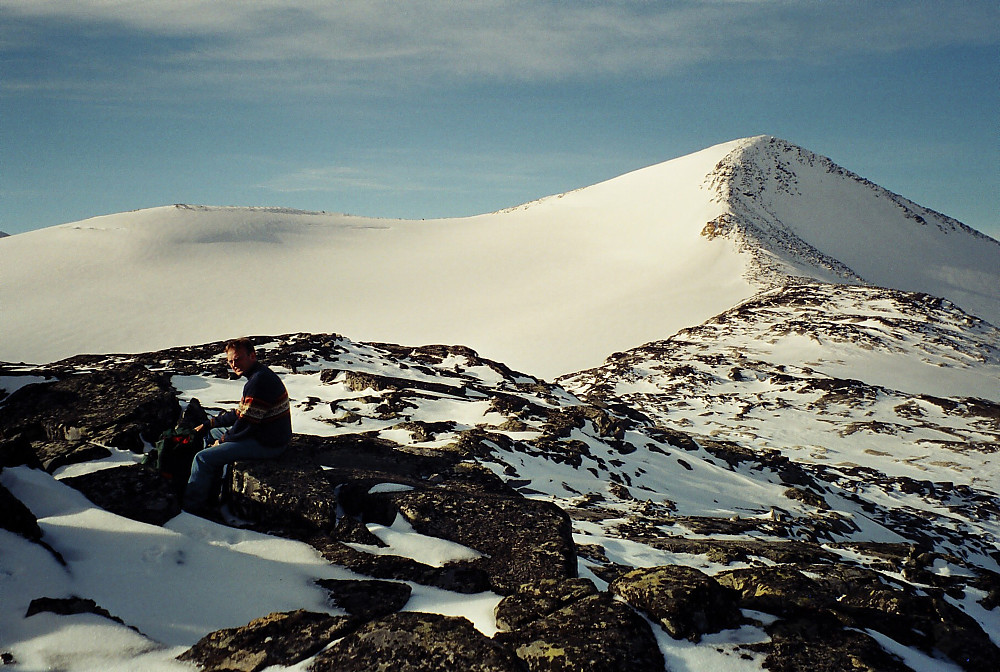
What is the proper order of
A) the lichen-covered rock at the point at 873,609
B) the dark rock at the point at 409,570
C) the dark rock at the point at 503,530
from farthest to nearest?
1. the dark rock at the point at 503,530
2. the dark rock at the point at 409,570
3. the lichen-covered rock at the point at 873,609

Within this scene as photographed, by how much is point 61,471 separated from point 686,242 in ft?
223

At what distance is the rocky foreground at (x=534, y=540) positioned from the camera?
4.50m

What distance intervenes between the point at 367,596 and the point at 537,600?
1.38m

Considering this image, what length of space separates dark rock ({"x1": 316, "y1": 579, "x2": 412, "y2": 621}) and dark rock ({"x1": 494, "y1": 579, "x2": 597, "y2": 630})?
0.82 meters

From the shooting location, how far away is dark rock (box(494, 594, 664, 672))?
14.0 ft

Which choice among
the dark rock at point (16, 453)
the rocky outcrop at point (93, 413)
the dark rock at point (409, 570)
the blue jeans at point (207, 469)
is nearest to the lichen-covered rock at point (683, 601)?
the dark rock at point (409, 570)

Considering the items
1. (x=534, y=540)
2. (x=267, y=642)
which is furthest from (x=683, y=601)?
(x=267, y=642)

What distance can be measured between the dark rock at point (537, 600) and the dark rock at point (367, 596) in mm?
822

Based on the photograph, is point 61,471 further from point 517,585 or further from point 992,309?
point 992,309

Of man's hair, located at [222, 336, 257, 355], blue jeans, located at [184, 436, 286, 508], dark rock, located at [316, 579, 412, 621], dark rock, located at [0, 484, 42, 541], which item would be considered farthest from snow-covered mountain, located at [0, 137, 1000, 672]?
man's hair, located at [222, 336, 257, 355]

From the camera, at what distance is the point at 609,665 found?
14.0 feet

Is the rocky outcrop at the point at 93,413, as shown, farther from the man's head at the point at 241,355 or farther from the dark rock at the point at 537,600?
the dark rock at the point at 537,600

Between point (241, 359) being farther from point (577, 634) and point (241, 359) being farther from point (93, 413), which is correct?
point (577, 634)

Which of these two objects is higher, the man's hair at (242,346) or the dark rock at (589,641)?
the man's hair at (242,346)
